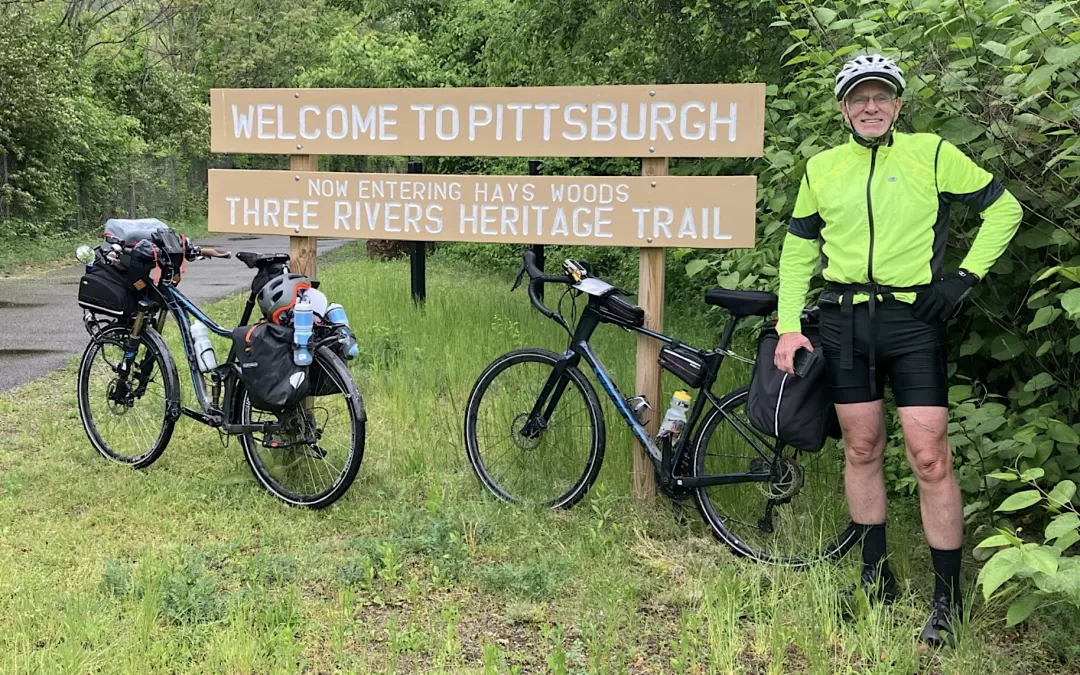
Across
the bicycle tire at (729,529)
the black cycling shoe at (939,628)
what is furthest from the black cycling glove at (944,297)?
the black cycling shoe at (939,628)

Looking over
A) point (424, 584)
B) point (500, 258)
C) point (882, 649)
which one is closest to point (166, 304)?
point (424, 584)

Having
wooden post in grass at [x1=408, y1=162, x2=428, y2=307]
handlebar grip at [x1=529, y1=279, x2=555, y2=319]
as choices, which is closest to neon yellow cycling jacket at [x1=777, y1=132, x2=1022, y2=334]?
handlebar grip at [x1=529, y1=279, x2=555, y2=319]

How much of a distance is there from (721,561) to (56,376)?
5587mm

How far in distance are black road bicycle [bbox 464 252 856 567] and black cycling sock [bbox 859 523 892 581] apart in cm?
19

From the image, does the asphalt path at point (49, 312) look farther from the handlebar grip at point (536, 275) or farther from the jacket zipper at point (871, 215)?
the jacket zipper at point (871, 215)

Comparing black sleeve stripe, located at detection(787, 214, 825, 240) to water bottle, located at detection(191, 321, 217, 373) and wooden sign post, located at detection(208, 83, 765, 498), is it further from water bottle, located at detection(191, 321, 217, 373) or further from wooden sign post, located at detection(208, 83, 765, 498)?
water bottle, located at detection(191, 321, 217, 373)

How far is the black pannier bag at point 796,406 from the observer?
326cm

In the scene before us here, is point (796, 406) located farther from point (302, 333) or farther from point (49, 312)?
point (49, 312)

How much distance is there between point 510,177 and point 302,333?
1.21 metres

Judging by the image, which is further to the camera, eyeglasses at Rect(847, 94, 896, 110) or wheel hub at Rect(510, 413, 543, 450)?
wheel hub at Rect(510, 413, 543, 450)

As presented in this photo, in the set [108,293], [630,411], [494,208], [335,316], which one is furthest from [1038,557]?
[108,293]

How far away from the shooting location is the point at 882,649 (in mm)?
2959

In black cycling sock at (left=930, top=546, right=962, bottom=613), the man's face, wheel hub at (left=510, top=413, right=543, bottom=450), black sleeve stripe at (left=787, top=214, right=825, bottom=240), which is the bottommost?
black cycling sock at (left=930, top=546, right=962, bottom=613)

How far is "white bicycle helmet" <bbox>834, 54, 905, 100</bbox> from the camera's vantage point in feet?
A: 9.47
